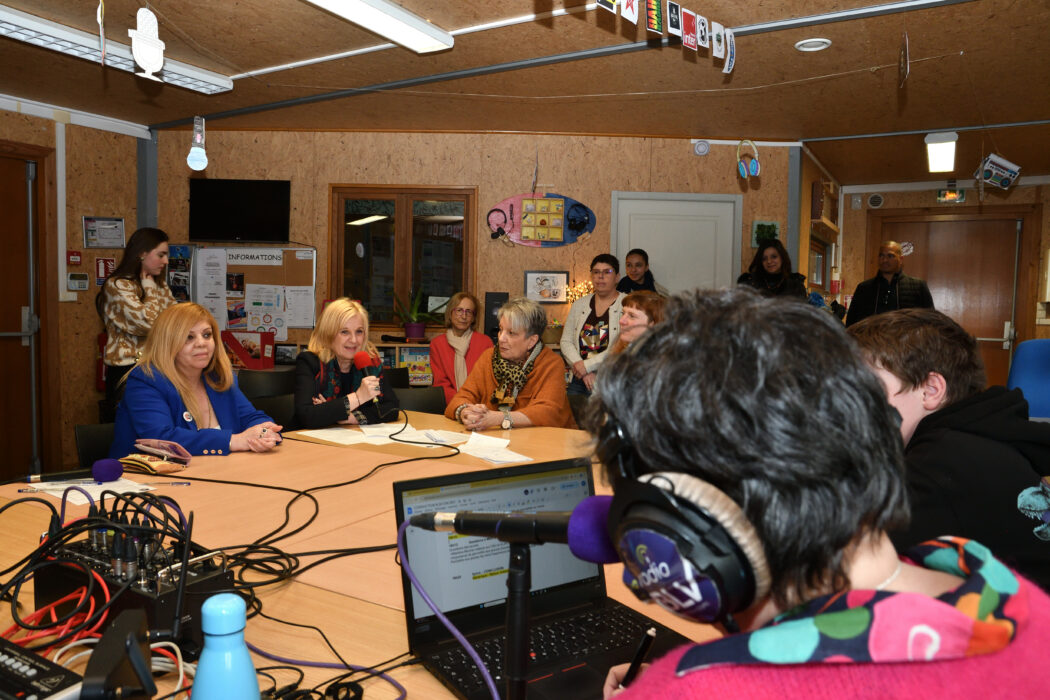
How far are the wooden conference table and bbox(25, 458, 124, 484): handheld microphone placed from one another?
0.09 metres

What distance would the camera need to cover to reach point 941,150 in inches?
211

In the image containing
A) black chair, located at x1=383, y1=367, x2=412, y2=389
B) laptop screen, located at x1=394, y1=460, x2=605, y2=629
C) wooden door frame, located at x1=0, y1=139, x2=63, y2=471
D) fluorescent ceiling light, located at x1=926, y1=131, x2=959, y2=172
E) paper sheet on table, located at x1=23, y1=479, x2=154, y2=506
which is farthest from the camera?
wooden door frame, located at x1=0, y1=139, x2=63, y2=471

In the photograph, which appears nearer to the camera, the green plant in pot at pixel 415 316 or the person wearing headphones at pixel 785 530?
the person wearing headphones at pixel 785 530

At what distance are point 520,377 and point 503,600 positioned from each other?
2.31 m

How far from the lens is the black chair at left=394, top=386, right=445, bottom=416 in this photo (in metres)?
3.81

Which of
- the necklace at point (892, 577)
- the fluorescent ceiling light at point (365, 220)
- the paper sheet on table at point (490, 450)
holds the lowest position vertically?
the paper sheet on table at point (490, 450)

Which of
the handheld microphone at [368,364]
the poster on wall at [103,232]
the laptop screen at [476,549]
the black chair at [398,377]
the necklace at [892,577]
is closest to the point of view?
the necklace at [892,577]

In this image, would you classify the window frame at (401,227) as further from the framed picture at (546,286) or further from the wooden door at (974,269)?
the wooden door at (974,269)

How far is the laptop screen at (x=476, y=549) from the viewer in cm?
122

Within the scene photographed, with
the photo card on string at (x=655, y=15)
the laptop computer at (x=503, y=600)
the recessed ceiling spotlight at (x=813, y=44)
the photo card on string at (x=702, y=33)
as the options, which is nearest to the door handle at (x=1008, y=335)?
the recessed ceiling spotlight at (x=813, y=44)

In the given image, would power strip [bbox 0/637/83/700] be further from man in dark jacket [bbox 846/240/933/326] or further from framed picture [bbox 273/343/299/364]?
man in dark jacket [bbox 846/240/933/326]

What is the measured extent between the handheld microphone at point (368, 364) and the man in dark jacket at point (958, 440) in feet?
7.17

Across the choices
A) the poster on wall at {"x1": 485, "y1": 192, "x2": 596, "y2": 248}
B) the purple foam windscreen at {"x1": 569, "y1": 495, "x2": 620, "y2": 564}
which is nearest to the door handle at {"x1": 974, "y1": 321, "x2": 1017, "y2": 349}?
the poster on wall at {"x1": 485, "y1": 192, "x2": 596, "y2": 248}

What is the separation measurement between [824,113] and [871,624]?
17.9ft
